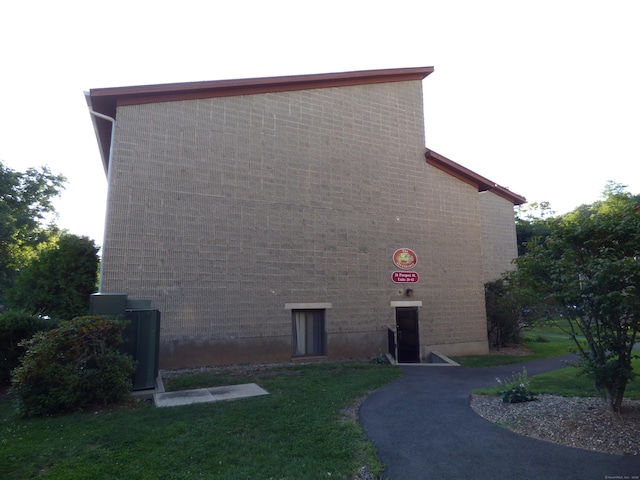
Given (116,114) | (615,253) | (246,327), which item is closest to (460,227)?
(246,327)

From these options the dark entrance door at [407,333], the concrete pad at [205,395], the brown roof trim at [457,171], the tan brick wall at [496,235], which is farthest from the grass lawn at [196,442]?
the tan brick wall at [496,235]

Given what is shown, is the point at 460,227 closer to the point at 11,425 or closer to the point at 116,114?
the point at 116,114

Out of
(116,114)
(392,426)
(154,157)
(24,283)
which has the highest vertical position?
(116,114)

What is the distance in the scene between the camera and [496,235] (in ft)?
72.3

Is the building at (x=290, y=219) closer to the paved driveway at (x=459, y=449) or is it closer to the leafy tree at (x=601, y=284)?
the paved driveway at (x=459, y=449)

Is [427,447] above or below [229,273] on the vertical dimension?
below

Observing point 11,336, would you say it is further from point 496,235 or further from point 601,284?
point 496,235

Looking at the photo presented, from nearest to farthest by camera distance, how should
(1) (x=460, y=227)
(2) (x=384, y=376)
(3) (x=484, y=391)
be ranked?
(3) (x=484, y=391) < (2) (x=384, y=376) < (1) (x=460, y=227)

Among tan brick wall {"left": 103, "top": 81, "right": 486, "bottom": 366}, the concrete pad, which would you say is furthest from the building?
the concrete pad

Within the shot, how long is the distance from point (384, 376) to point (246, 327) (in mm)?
4353

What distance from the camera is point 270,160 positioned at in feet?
45.7

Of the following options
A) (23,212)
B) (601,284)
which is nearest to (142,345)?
(601,284)

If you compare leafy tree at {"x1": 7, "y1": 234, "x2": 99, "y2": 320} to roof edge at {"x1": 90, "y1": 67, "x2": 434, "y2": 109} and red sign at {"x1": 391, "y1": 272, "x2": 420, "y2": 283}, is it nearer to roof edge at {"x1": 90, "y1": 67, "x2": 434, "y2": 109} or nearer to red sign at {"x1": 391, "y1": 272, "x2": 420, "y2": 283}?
roof edge at {"x1": 90, "y1": 67, "x2": 434, "y2": 109}

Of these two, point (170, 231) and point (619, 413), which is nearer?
point (619, 413)
